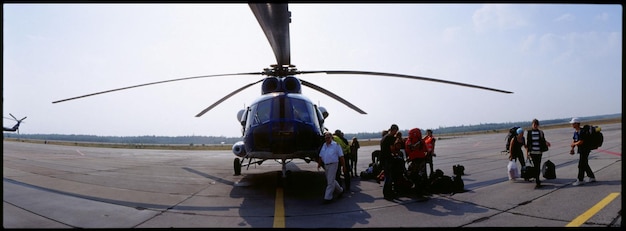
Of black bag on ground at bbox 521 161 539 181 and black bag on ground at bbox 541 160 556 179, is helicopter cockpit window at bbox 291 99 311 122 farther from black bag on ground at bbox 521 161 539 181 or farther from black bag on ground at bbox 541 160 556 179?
black bag on ground at bbox 541 160 556 179

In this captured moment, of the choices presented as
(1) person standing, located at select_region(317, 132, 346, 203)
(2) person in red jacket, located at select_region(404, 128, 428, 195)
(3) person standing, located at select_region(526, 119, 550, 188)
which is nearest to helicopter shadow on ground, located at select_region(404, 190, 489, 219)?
(2) person in red jacket, located at select_region(404, 128, 428, 195)

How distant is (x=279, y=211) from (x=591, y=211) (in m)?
5.41

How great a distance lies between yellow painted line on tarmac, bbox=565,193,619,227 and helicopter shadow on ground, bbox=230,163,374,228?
3.12 m

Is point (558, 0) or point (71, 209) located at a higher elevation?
point (558, 0)

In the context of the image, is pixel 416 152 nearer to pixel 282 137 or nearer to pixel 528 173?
pixel 528 173

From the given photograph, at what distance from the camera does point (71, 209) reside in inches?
247

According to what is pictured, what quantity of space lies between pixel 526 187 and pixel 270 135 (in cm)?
645

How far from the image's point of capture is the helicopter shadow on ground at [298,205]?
5.46m

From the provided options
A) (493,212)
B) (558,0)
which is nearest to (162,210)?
(493,212)

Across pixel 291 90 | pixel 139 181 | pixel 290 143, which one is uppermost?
pixel 291 90

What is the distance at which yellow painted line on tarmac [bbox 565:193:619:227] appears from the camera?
4.83 metres

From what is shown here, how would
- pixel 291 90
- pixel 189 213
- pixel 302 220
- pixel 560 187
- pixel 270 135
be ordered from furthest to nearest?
pixel 291 90
pixel 270 135
pixel 560 187
pixel 189 213
pixel 302 220

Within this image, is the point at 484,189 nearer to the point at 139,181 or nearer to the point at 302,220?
the point at 302,220

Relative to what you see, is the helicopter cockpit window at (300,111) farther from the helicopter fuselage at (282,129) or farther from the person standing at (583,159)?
the person standing at (583,159)
